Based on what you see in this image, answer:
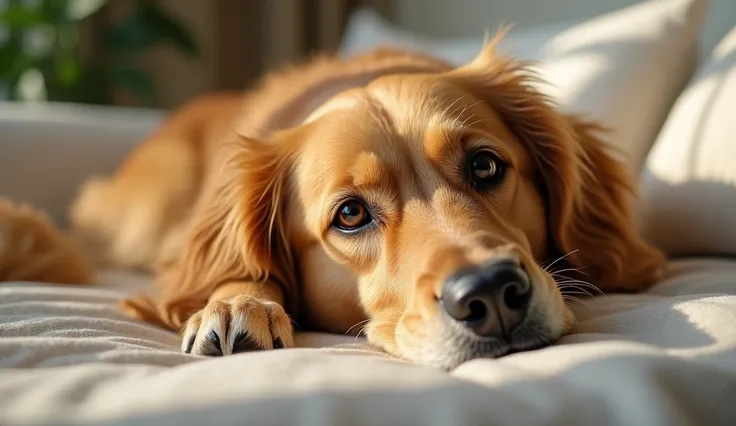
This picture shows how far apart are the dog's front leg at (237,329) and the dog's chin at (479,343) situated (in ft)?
1.11

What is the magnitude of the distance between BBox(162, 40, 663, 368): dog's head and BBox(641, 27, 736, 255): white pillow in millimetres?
146

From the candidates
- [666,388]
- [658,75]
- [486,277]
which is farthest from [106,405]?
[658,75]

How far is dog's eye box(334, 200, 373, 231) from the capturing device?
1.64 m

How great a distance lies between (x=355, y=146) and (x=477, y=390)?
31.6 inches

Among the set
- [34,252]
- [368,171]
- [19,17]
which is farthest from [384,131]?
[19,17]

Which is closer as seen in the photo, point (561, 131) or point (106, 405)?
point (106, 405)

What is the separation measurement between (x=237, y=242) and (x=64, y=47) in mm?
3339

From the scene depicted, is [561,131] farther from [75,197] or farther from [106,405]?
[75,197]

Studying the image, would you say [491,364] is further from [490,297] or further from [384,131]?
[384,131]

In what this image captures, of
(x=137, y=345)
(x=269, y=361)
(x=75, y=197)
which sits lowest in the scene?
(x=75, y=197)

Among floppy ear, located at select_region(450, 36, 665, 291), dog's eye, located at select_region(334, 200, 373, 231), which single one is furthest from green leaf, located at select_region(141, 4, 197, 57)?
dog's eye, located at select_region(334, 200, 373, 231)

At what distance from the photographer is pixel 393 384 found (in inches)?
39.7

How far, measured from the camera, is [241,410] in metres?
0.95

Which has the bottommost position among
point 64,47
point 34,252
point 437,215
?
point 34,252
